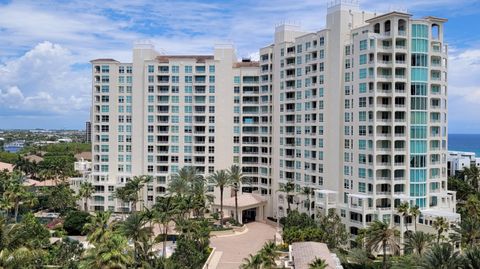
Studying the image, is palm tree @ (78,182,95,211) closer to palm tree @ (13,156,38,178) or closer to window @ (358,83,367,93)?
palm tree @ (13,156,38,178)

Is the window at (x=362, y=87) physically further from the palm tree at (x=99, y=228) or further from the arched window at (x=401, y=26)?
the palm tree at (x=99, y=228)

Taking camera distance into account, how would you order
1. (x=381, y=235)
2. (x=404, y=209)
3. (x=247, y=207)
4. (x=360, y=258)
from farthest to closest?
(x=247, y=207)
(x=404, y=209)
(x=360, y=258)
(x=381, y=235)

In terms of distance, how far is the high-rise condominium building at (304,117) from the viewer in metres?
62.0

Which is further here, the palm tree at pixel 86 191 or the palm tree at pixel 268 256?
the palm tree at pixel 86 191

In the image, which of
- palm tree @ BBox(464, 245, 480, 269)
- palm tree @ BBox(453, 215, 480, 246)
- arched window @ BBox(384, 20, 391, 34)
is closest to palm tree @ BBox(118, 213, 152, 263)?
palm tree @ BBox(464, 245, 480, 269)

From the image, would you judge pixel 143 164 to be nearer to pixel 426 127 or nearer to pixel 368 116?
pixel 368 116

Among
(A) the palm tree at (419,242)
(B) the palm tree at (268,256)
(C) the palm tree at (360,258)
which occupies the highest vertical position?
(B) the palm tree at (268,256)

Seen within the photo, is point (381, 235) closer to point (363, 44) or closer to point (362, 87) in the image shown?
point (362, 87)

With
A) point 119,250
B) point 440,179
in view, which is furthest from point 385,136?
point 119,250

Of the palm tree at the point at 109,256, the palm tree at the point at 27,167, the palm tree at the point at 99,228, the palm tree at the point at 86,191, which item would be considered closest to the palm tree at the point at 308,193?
the palm tree at the point at 86,191

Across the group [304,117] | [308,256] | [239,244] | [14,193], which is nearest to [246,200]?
[239,244]

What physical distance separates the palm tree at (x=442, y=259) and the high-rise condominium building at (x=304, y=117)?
1069 inches

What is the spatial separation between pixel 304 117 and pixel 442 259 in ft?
142

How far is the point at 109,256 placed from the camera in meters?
28.1
